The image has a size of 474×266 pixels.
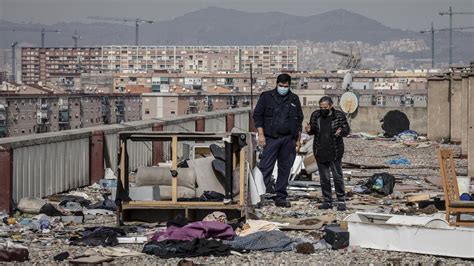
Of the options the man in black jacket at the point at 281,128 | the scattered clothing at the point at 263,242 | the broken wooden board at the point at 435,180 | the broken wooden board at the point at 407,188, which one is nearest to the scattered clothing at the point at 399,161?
the broken wooden board at the point at 435,180

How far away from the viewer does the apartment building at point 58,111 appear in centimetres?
11505

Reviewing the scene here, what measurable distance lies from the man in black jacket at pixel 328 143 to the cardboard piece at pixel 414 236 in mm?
3543

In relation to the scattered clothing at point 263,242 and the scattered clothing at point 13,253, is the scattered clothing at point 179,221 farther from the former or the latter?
the scattered clothing at point 13,253

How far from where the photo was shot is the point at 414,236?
493 inches

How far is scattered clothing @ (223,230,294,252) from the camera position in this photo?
12.6 meters

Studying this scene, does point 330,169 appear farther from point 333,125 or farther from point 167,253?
point 167,253

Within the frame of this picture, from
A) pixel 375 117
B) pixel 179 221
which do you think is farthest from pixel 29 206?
pixel 375 117

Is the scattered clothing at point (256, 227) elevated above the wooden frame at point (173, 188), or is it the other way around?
the wooden frame at point (173, 188)

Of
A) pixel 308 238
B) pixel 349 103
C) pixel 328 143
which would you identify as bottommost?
pixel 308 238

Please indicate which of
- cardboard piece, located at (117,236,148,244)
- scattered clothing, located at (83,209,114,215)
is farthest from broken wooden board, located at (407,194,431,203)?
cardboard piece, located at (117,236,148,244)

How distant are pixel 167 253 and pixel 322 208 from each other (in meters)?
5.12

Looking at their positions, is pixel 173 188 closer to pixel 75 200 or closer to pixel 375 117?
pixel 75 200

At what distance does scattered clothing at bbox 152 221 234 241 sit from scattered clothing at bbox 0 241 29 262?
1566 millimetres

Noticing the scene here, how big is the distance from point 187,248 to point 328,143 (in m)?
4.94
